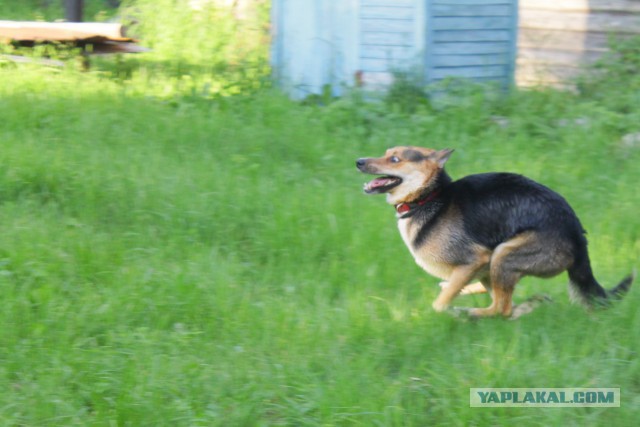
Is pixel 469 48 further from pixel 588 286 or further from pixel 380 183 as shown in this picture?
pixel 588 286

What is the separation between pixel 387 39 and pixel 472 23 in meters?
1.17

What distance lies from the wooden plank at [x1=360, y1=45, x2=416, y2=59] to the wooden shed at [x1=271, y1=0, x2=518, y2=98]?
0.01m

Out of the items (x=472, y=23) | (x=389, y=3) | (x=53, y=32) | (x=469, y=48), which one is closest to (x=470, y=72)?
(x=469, y=48)

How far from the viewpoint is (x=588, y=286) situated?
5.14m

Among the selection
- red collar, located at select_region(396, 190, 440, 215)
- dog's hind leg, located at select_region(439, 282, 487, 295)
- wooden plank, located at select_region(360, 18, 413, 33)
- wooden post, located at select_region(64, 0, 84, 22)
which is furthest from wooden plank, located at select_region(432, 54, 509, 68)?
wooden post, located at select_region(64, 0, 84, 22)

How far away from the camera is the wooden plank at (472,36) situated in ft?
34.2

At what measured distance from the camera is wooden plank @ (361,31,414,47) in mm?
10341

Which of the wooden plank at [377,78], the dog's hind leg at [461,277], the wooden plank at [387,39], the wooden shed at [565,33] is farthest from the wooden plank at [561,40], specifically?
the dog's hind leg at [461,277]

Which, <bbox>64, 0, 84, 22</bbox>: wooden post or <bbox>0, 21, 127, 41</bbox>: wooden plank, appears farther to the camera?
<bbox>64, 0, 84, 22</bbox>: wooden post

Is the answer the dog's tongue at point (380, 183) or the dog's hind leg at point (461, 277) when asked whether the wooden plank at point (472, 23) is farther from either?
the dog's hind leg at point (461, 277)

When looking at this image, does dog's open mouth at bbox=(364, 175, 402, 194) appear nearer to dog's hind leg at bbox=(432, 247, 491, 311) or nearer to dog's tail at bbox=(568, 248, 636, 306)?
dog's hind leg at bbox=(432, 247, 491, 311)

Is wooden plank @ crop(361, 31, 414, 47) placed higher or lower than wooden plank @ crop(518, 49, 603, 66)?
higher

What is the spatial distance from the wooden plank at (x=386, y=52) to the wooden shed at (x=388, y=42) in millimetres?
13

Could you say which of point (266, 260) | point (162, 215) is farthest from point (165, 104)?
point (266, 260)
